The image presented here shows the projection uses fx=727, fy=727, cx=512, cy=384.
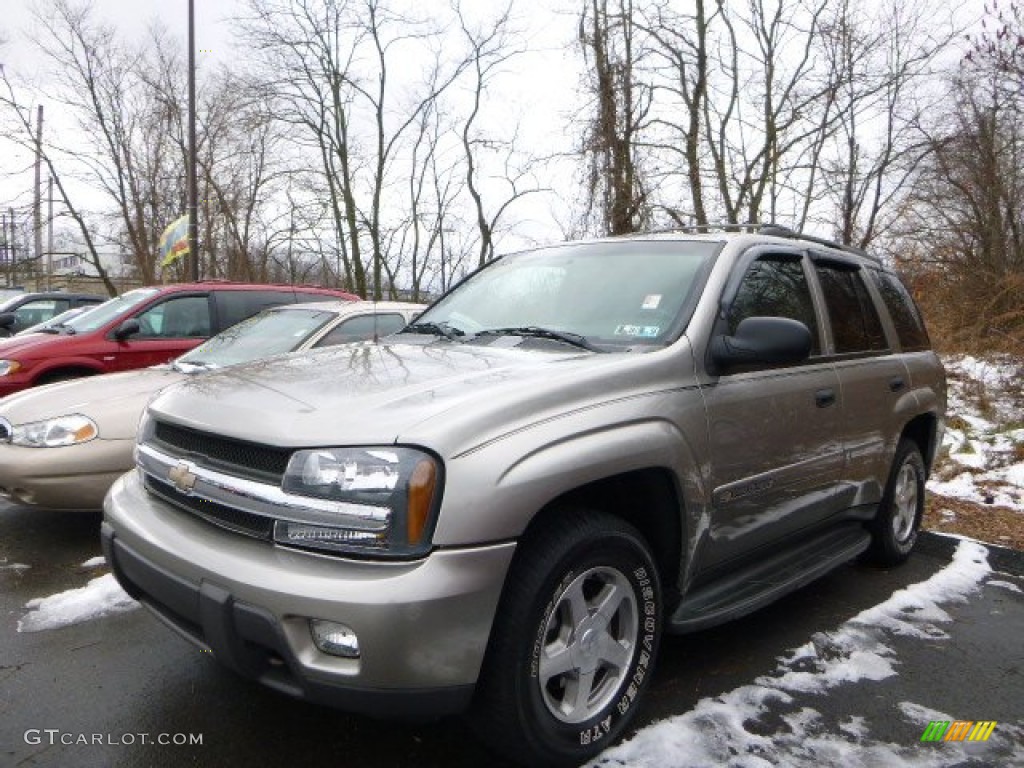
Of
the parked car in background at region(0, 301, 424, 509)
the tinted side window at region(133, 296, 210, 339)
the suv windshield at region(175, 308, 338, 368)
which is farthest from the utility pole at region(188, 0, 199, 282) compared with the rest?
the parked car in background at region(0, 301, 424, 509)

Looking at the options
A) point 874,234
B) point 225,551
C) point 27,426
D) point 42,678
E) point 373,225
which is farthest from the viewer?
point 373,225

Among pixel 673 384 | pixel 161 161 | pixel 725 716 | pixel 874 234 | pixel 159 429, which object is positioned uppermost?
pixel 161 161

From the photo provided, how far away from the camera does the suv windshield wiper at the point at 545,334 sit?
111 inches

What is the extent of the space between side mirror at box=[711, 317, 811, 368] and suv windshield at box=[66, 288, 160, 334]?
6.15 m

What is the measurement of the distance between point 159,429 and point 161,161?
84.4 ft

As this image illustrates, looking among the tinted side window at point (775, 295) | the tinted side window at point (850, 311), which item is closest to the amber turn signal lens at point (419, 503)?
the tinted side window at point (775, 295)

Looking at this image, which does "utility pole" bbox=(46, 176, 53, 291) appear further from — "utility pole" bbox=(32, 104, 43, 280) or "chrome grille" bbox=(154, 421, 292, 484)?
"chrome grille" bbox=(154, 421, 292, 484)

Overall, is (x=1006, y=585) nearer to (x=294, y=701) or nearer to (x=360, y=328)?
(x=294, y=701)

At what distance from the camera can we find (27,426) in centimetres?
416

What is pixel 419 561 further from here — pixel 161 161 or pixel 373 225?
pixel 161 161

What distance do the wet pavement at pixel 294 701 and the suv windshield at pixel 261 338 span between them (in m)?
1.88

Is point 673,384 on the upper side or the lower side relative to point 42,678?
upper

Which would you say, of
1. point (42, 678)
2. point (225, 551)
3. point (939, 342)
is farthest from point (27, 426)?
point (939, 342)

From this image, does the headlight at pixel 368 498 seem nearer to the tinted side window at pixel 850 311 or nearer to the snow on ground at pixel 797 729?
the snow on ground at pixel 797 729
